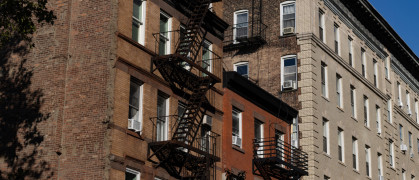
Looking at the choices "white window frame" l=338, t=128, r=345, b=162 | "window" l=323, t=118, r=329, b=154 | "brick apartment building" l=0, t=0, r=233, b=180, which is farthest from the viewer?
"white window frame" l=338, t=128, r=345, b=162

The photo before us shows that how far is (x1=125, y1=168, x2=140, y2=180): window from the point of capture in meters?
25.6

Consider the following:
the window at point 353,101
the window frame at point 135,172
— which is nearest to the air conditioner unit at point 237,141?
the window frame at point 135,172

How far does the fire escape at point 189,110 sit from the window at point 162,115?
0.08 m

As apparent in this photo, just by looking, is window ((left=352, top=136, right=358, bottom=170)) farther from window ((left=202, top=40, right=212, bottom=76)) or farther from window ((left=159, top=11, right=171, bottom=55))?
window ((left=159, top=11, right=171, bottom=55))

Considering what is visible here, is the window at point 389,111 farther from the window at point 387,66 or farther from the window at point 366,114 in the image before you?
the window at point 366,114

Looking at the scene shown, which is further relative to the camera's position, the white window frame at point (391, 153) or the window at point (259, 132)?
the white window frame at point (391, 153)

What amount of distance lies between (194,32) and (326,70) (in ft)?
54.5

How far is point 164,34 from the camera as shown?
29469 millimetres

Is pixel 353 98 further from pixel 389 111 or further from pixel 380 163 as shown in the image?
pixel 389 111

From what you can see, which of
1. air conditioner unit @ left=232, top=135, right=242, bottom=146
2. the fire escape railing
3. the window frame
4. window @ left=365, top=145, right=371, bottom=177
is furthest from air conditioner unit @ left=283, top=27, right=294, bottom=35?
the window frame

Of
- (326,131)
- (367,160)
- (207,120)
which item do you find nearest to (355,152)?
(367,160)

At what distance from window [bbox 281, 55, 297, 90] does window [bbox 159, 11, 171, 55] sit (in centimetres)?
1357

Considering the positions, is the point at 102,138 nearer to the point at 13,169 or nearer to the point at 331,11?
the point at 13,169

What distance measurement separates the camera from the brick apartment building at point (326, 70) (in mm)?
41812
